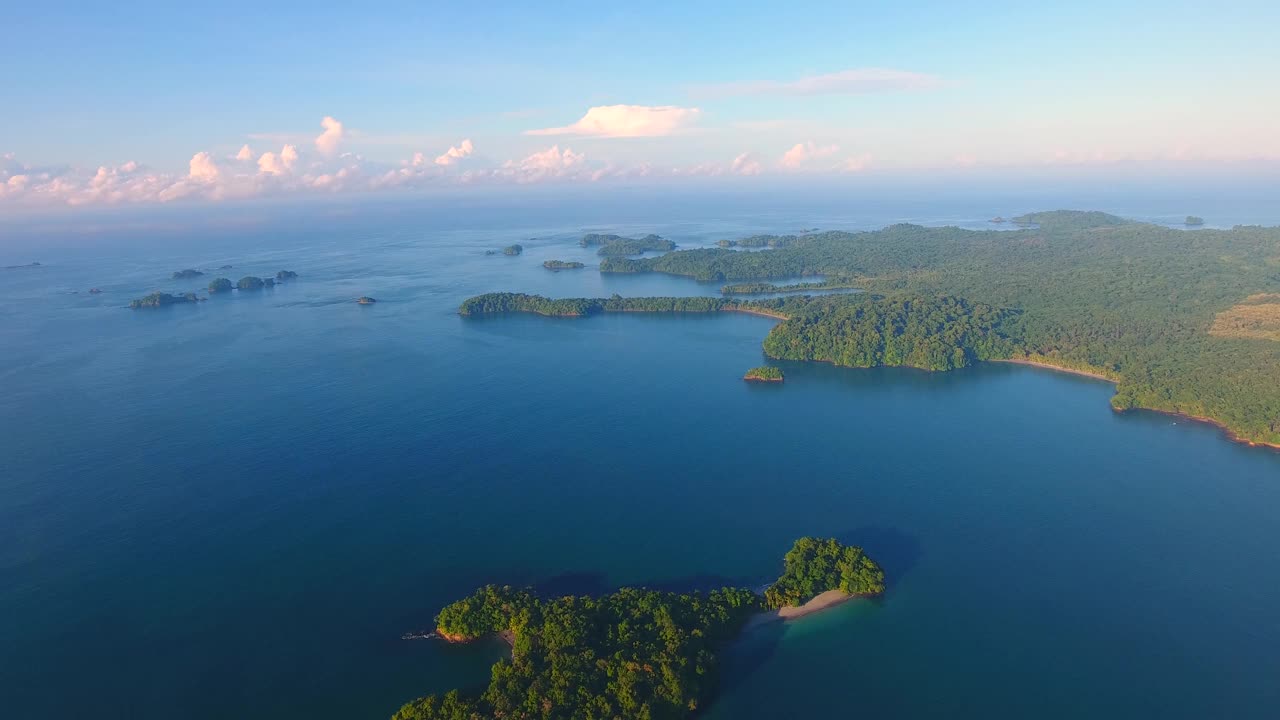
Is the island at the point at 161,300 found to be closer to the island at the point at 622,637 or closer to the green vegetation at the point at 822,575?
the island at the point at 622,637

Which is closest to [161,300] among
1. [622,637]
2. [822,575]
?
[622,637]

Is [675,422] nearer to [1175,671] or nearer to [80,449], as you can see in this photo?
[1175,671]

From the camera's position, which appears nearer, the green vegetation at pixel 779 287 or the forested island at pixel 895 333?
the forested island at pixel 895 333

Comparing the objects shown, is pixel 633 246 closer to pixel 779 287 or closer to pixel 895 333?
pixel 779 287

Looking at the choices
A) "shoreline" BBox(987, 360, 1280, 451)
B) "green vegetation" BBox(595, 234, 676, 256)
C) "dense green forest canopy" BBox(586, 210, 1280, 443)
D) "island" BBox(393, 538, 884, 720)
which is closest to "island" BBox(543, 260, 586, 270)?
"dense green forest canopy" BBox(586, 210, 1280, 443)

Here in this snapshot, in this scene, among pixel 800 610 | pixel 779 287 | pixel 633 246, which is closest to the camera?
pixel 800 610

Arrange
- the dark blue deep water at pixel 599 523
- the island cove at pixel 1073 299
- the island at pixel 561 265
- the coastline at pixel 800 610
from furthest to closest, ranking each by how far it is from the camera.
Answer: the island at pixel 561 265
the island cove at pixel 1073 299
the coastline at pixel 800 610
the dark blue deep water at pixel 599 523

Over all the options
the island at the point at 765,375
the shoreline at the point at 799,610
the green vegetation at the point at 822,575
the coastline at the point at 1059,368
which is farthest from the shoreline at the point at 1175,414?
the shoreline at the point at 799,610
